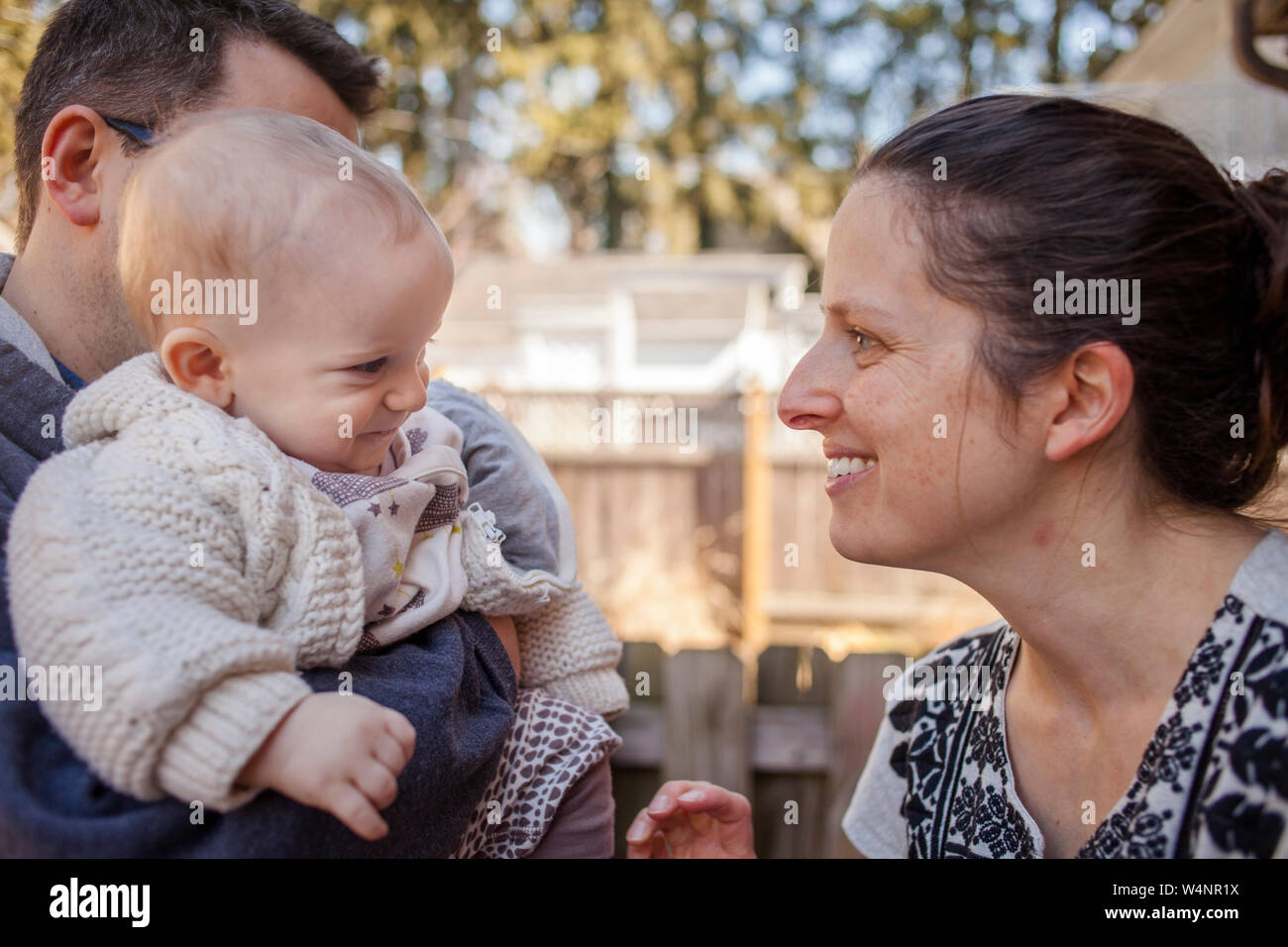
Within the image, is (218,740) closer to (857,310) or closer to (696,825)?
(696,825)

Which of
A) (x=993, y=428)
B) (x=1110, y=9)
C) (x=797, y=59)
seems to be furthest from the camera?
(x=797, y=59)

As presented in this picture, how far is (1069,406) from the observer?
67.4 inches

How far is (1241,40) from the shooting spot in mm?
3891

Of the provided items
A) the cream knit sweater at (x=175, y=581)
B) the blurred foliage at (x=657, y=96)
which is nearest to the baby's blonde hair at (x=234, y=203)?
the cream knit sweater at (x=175, y=581)

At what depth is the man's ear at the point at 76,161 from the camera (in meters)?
1.78

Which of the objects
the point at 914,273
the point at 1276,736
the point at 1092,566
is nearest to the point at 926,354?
the point at 914,273

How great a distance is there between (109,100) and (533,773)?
4.87 ft

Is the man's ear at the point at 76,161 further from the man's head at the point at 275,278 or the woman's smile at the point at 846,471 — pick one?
the woman's smile at the point at 846,471

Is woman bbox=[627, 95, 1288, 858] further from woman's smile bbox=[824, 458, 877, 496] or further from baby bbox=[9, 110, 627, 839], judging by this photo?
baby bbox=[9, 110, 627, 839]

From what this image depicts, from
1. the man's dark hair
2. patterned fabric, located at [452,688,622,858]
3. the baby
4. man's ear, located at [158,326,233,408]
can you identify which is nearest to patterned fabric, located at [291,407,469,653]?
the baby

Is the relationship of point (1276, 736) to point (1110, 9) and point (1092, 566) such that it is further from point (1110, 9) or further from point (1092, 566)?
point (1110, 9)

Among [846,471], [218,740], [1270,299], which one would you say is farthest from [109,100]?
[1270,299]
